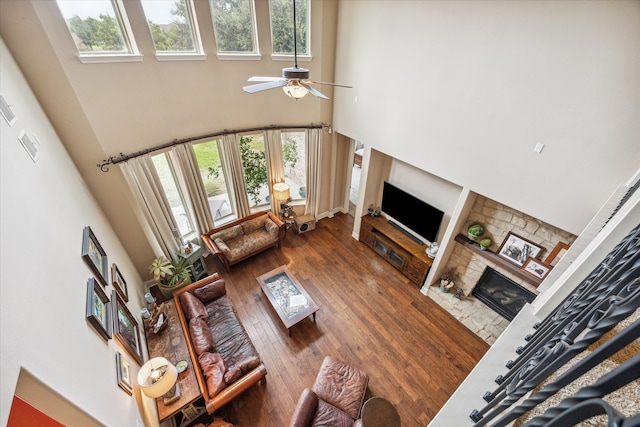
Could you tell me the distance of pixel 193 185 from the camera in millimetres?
4906

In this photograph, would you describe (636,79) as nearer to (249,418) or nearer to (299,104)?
(299,104)

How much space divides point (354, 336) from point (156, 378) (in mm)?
2834

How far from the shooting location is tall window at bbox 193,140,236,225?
5.09 meters

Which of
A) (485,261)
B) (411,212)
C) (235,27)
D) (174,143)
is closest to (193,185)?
(174,143)

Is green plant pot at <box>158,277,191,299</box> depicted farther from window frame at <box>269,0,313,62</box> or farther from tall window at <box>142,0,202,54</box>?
window frame at <box>269,0,313,62</box>

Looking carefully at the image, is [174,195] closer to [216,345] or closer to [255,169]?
[255,169]

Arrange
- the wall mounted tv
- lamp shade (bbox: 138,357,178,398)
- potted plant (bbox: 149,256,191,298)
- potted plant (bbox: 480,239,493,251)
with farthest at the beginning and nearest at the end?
the wall mounted tv, potted plant (bbox: 149,256,191,298), potted plant (bbox: 480,239,493,251), lamp shade (bbox: 138,357,178,398)

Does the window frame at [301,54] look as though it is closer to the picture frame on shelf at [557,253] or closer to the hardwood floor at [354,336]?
the hardwood floor at [354,336]

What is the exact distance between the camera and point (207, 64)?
168 inches

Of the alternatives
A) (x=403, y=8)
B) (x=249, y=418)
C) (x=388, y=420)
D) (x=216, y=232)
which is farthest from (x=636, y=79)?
(x=216, y=232)

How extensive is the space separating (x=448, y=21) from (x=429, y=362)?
4.85 m

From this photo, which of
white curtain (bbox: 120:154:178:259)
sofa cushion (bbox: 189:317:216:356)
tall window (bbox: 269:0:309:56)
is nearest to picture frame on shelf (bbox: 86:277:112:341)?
sofa cushion (bbox: 189:317:216:356)

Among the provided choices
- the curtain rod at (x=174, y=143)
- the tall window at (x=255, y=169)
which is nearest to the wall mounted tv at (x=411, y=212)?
the curtain rod at (x=174, y=143)

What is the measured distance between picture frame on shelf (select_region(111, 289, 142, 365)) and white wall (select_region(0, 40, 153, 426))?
4.2 inches
